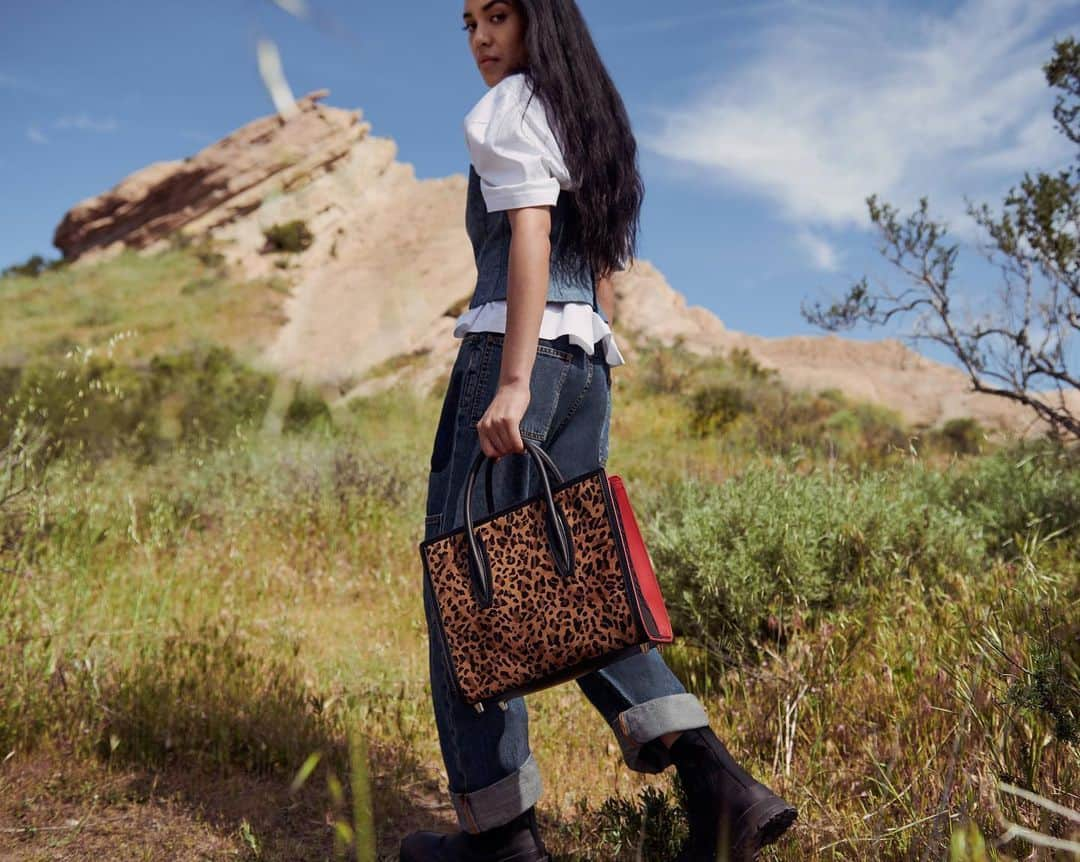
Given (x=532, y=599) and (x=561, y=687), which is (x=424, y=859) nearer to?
(x=532, y=599)

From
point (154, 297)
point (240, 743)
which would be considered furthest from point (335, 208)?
point (240, 743)

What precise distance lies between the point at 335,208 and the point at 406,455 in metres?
28.5

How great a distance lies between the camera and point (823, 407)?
1537cm

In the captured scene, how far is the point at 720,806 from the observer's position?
6.06 ft

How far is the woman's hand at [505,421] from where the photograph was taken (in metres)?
1.78

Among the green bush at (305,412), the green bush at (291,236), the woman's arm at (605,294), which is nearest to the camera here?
the woman's arm at (605,294)

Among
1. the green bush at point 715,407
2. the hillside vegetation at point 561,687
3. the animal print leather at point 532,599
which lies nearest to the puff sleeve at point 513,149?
the animal print leather at point 532,599

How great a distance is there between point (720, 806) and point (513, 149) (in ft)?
4.65

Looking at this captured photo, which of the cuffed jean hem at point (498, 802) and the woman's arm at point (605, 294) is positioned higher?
the woman's arm at point (605, 294)

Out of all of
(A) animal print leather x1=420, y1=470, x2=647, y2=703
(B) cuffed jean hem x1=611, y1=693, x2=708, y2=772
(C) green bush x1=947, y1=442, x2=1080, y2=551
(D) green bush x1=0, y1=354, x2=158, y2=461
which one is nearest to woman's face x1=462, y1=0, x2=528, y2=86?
(A) animal print leather x1=420, y1=470, x2=647, y2=703

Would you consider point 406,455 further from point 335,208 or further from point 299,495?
point 335,208

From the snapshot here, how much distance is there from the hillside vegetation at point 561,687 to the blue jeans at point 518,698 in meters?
0.33

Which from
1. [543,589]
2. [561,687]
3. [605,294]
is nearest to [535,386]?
[543,589]

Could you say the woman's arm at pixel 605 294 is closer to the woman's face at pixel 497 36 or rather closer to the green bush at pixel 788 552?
the woman's face at pixel 497 36
